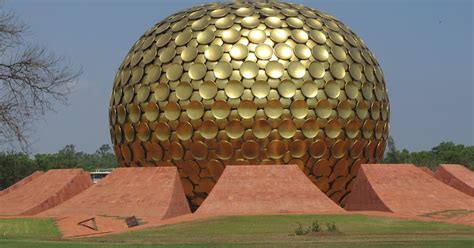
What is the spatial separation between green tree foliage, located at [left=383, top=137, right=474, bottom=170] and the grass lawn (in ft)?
163

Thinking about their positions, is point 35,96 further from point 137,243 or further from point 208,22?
point 208,22

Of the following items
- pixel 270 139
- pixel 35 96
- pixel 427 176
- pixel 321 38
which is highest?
pixel 35 96

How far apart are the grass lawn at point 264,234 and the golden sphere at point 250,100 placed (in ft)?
16.8

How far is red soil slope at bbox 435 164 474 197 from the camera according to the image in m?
29.5

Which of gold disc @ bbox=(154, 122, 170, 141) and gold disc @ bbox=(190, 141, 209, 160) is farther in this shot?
gold disc @ bbox=(154, 122, 170, 141)

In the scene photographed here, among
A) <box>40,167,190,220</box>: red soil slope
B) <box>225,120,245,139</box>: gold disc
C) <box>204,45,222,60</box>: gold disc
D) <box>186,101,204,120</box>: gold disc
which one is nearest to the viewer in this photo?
<box>40,167,190,220</box>: red soil slope

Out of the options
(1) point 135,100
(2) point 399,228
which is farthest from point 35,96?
(1) point 135,100

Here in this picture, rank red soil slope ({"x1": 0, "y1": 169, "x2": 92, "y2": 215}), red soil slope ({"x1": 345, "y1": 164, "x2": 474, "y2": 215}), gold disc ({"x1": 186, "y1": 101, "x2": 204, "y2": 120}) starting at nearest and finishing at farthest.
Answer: red soil slope ({"x1": 345, "y1": 164, "x2": 474, "y2": 215}) → gold disc ({"x1": 186, "y1": 101, "x2": 204, "y2": 120}) → red soil slope ({"x1": 0, "y1": 169, "x2": 92, "y2": 215})

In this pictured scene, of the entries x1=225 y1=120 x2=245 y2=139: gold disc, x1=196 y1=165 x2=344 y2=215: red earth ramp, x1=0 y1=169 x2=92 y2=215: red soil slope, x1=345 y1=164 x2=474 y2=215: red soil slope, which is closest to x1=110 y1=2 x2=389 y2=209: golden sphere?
x1=225 y1=120 x2=245 y2=139: gold disc

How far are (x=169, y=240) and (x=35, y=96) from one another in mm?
5899

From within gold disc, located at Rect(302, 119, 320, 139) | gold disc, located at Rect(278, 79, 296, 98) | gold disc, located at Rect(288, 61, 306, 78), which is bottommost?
gold disc, located at Rect(302, 119, 320, 139)

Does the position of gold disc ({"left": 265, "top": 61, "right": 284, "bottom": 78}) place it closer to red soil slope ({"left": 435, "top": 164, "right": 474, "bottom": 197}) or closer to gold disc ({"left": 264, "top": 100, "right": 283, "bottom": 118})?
gold disc ({"left": 264, "top": 100, "right": 283, "bottom": 118})

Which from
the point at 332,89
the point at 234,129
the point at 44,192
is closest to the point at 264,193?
the point at 234,129

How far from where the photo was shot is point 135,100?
28062 mm
